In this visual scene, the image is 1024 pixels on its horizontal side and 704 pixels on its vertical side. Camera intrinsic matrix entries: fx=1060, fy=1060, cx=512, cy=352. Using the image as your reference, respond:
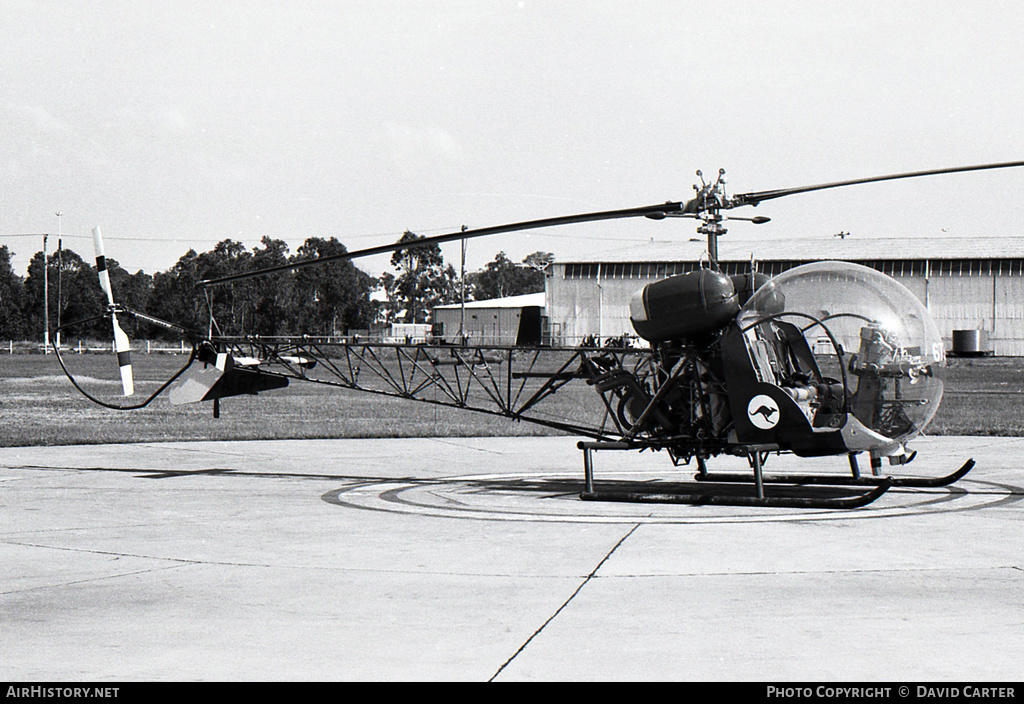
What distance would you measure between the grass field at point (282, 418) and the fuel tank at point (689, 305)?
92.4 inches

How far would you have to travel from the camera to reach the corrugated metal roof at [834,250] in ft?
229

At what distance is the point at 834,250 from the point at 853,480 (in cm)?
6390

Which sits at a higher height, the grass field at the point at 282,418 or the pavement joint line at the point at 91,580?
the pavement joint line at the point at 91,580

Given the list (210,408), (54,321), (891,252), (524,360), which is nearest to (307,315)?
(54,321)

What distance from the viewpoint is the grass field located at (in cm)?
2175

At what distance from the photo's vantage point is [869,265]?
71.1 meters

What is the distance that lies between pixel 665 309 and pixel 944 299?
210 feet

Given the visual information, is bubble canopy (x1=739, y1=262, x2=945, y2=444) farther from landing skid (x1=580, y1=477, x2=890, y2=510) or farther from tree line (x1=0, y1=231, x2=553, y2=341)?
tree line (x1=0, y1=231, x2=553, y2=341)

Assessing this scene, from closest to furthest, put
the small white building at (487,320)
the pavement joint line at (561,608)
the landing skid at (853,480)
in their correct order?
1. the pavement joint line at (561,608)
2. the landing skid at (853,480)
3. the small white building at (487,320)

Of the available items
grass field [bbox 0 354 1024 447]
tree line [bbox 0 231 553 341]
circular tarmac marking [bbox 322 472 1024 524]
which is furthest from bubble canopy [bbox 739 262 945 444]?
tree line [bbox 0 231 553 341]

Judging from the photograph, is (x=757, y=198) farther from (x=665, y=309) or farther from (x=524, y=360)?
(x=524, y=360)

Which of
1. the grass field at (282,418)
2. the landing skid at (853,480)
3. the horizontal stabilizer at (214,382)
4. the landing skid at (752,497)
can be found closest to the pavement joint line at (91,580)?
the landing skid at (752,497)

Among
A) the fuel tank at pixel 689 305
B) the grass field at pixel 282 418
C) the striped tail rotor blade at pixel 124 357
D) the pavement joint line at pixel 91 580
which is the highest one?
the fuel tank at pixel 689 305

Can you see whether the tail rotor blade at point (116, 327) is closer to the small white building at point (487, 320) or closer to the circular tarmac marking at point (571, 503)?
the circular tarmac marking at point (571, 503)
